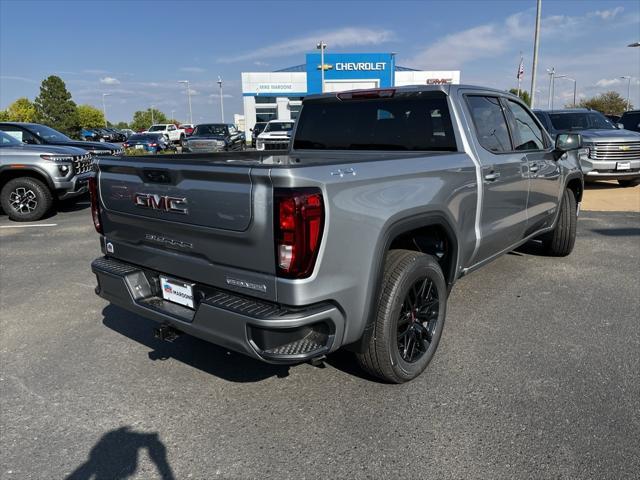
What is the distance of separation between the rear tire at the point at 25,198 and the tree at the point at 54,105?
40.9m

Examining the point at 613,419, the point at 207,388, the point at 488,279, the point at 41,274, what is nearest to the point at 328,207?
the point at 207,388

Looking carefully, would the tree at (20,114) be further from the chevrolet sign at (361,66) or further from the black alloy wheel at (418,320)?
the black alloy wheel at (418,320)

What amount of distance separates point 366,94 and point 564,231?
333cm

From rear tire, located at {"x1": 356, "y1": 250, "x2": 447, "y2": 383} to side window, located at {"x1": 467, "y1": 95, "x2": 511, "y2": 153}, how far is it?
A: 132cm

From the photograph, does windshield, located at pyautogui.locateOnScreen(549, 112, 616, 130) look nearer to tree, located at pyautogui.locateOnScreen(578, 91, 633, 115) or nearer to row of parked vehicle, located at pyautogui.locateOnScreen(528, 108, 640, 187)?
row of parked vehicle, located at pyautogui.locateOnScreen(528, 108, 640, 187)

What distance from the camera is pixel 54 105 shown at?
148 feet

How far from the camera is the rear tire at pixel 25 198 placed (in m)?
8.95

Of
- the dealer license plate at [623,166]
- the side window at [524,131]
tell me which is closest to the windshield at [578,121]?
the dealer license plate at [623,166]

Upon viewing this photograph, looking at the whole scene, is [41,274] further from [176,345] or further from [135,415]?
[135,415]

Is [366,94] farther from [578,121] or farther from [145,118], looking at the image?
[145,118]

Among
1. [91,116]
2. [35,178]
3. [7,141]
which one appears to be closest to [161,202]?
[35,178]

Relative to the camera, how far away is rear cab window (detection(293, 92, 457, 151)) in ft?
12.5

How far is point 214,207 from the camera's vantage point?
2545 millimetres

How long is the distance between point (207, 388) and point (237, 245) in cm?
119
